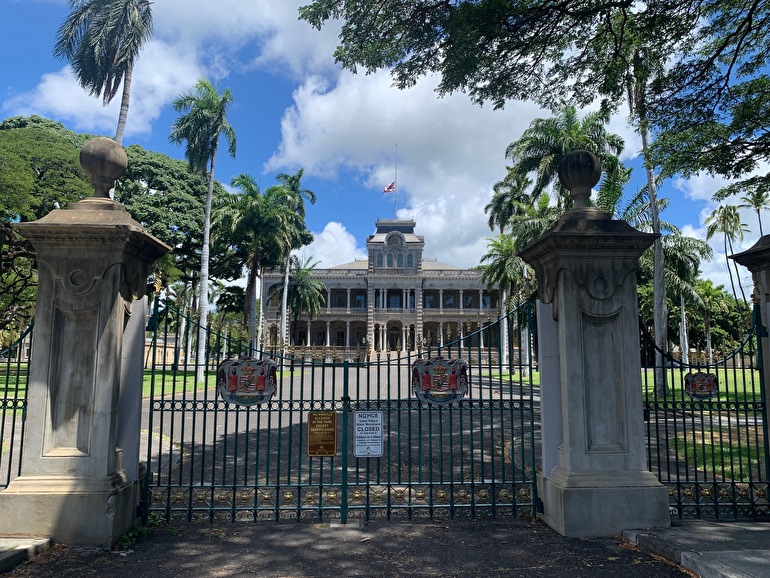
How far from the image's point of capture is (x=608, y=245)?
5.21 m

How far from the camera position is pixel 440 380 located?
18.5ft

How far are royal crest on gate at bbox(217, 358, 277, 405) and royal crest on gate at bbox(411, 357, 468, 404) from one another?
1.54 m

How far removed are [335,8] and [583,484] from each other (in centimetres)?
740

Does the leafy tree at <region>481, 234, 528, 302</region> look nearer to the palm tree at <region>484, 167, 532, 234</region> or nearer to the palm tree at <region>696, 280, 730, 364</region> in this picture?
the palm tree at <region>484, 167, 532, 234</region>

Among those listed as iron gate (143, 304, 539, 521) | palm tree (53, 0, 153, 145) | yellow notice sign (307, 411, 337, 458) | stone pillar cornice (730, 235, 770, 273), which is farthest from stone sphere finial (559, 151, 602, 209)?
palm tree (53, 0, 153, 145)

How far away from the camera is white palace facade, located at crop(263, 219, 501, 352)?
6478cm

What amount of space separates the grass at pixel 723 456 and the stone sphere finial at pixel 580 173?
2541mm

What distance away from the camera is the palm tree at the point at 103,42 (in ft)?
69.3

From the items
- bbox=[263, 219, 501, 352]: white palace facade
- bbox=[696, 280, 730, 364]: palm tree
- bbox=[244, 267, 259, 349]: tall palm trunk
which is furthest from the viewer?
bbox=[263, 219, 501, 352]: white palace facade

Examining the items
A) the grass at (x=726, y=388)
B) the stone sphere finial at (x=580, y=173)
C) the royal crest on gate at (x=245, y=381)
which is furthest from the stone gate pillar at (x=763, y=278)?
the royal crest on gate at (x=245, y=381)

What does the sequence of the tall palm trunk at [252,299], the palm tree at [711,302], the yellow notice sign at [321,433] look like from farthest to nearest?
the palm tree at [711,302] → the tall palm trunk at [252,299] → the yellow notice sign at [321,433]

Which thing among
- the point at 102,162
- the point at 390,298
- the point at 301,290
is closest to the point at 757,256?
the point at 102,162

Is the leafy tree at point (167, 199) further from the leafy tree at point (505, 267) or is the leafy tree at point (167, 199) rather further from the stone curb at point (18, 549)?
the stone curb at point (18, 549)

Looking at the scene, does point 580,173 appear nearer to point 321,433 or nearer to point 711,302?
point 321,433
